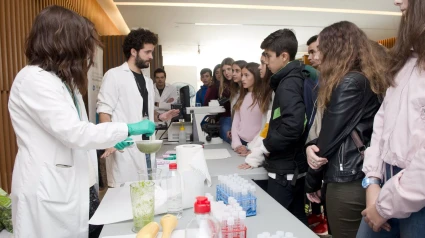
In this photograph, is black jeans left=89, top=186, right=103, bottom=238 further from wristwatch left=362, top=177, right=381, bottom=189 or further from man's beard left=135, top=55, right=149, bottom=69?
man's beard left=135, top=55, right=149, bottom=69

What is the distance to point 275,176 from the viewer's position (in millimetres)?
1938

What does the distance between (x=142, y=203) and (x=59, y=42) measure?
0.74 metres

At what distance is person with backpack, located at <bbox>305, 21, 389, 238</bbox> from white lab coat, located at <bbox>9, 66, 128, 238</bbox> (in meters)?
0.96

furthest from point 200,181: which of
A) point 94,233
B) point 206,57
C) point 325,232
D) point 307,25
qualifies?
point 206,57

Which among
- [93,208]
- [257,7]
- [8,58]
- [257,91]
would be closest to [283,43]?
[257,91]

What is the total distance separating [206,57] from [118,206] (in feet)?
34.2

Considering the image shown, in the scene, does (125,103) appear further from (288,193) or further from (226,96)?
(288,193)

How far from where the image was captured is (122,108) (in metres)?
2.56

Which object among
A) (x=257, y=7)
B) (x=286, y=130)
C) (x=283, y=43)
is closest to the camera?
(x=286, y=130)

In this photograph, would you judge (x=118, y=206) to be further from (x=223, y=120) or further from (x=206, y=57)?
(x=206, y=57)

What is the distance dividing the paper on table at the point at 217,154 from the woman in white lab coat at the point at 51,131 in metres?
1.27

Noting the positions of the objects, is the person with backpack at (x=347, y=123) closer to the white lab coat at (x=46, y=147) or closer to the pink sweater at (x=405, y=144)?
the pink sweater at (x=405, y=144)

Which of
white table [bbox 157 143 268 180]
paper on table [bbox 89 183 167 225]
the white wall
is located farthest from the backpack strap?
the white wall

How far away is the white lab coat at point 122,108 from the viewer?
252 centimetres
